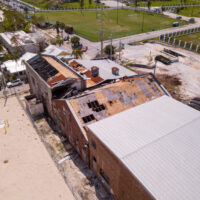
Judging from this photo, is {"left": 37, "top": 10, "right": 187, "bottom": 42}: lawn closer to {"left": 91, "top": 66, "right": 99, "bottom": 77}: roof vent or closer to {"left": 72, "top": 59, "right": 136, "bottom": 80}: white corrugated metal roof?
{"left": 72, "top": 59, "right": 136, "bottom": 80}: white corrugated metal roof

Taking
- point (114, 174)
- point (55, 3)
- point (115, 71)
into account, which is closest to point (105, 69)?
point (115, 71)

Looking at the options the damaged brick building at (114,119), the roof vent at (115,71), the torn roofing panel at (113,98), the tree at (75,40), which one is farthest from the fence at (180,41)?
the roof vent at (115,71)

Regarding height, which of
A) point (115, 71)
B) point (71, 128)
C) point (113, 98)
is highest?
point (115, 71)

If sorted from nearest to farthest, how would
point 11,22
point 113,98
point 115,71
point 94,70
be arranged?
point 113,98 < point 94,70 < point 115,71 < point 11,22

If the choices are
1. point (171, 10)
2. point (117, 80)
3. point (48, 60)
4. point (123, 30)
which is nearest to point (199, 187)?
point (117, 80)

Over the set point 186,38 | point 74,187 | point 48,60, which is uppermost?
point 48,60

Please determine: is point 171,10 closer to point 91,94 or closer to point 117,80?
point 117,80

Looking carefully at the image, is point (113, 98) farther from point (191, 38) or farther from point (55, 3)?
point (55, 3)
